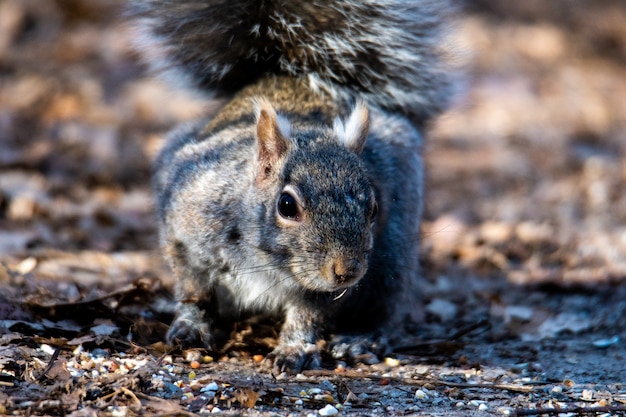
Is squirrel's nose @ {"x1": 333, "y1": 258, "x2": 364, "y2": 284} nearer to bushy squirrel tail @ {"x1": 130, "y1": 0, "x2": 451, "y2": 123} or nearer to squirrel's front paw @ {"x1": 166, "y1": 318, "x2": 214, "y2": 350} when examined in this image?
squirrel's front paw @ {"x1": 166, "y1": 318, "x2": 214, "y2": 350}

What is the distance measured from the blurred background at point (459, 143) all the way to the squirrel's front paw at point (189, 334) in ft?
3.46

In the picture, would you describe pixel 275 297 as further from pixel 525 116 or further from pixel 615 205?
→ pixel 525 116

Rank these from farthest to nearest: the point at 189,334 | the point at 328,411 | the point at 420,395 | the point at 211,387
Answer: the point at 189,334 < the point at 420,395 < the point at 211,387 < the point at 328,411

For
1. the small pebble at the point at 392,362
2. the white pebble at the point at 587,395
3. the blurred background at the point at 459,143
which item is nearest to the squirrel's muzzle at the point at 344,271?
the small pebble at the point at 392,362

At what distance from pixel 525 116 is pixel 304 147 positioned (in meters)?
5.50

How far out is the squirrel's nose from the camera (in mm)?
3211

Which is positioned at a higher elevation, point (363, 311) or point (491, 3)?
point (491, 3)

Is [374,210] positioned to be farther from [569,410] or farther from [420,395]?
[569,410]

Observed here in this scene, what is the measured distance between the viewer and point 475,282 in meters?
5.26

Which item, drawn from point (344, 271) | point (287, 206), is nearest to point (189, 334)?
point (287, 206)

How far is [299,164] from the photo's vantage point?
3447mm

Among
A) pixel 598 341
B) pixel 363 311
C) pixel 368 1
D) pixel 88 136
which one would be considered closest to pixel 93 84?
pixel 88 136

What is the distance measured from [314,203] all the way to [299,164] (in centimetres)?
23

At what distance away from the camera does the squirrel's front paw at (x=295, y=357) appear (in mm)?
3545
